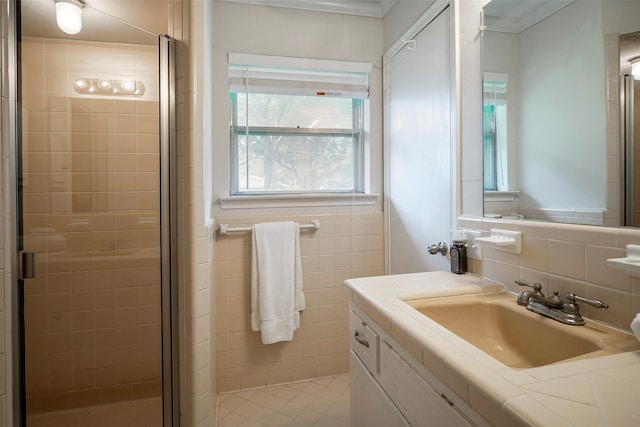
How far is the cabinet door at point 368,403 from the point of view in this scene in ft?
2.89

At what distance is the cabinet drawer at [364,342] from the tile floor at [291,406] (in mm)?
875

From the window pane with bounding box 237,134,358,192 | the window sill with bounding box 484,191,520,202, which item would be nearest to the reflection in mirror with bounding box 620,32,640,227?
the window sill with bounding box 484,191,520,202

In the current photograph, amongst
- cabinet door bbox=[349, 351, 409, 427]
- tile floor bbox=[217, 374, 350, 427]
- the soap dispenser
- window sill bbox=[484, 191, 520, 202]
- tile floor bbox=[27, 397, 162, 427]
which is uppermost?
window sill bbox=[484, 191, 520, 202]

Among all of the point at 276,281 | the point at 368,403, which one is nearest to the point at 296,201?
the point at 276,281

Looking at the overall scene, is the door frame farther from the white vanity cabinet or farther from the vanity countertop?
the vanity countertop

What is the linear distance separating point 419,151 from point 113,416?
1854mm

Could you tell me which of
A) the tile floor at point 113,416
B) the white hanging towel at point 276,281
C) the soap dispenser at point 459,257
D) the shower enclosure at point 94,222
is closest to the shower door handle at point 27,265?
the shower enclosure at point 94,222

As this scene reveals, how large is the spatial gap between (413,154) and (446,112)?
35cm

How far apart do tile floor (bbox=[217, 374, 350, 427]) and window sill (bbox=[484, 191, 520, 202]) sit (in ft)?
4.48

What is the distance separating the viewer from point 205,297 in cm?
142

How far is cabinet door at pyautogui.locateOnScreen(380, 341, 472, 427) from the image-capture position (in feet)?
2.11

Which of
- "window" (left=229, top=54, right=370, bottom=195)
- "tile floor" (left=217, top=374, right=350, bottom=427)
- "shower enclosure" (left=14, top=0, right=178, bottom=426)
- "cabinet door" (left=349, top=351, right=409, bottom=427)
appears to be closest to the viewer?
"cabinet door" (left=349, top=351, right=409, bottom=427)

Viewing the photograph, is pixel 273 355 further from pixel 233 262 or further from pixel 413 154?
pixel 413 154

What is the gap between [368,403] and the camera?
40.9 inches
